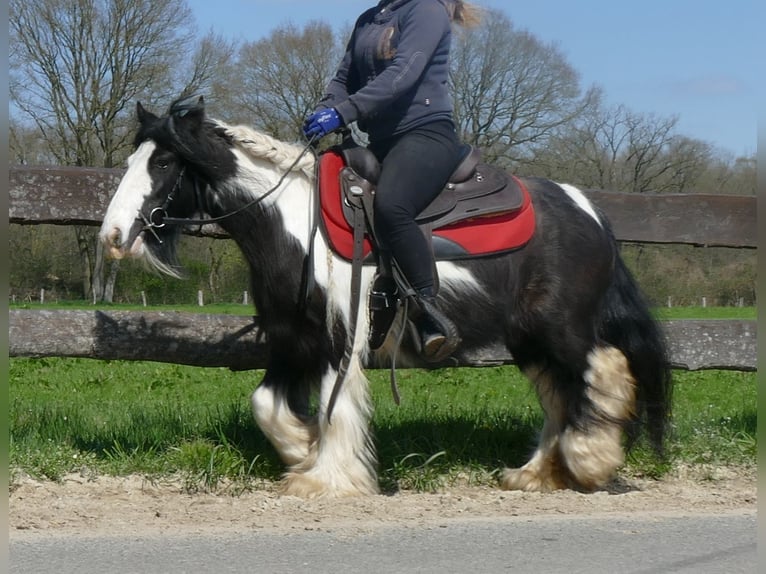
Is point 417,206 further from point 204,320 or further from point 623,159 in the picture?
point 623,159

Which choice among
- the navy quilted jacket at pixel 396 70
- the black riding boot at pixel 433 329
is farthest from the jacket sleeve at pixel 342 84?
the black riding boot at pixel 433 329

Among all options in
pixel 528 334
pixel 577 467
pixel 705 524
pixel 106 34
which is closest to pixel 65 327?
pixel 528 334

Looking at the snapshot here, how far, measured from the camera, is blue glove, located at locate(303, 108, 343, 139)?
5180mm

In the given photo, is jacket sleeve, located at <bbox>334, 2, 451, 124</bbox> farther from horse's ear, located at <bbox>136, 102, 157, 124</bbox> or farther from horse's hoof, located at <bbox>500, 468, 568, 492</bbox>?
horse's hoof, located at <bbox>500, 468, 568, 492</bbox>

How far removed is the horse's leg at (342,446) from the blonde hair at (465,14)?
6.65 feet

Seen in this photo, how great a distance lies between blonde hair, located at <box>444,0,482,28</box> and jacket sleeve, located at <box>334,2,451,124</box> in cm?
24

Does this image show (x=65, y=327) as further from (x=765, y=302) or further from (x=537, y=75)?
(x=537, y=75)

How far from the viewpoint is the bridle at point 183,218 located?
5168 millimetres

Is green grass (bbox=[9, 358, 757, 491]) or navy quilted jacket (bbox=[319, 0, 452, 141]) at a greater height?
navy quilted jacket (bbox=[319, 0, 452, 141])

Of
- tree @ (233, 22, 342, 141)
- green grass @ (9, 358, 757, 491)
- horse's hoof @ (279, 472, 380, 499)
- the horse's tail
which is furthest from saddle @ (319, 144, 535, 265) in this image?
tree @ (233, 22, 342, 141)

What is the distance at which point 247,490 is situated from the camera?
5.48 meters

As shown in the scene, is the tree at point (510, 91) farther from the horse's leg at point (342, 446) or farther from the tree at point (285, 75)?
the horse's leg at point (342, 446)

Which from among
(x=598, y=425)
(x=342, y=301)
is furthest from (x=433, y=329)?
(x=598, y=425)

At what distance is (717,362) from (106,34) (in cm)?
3080
